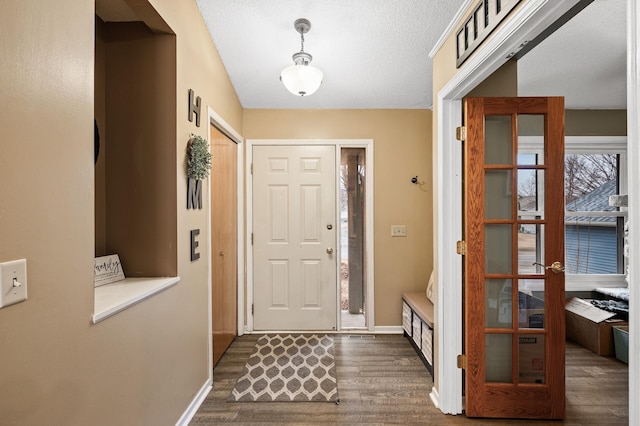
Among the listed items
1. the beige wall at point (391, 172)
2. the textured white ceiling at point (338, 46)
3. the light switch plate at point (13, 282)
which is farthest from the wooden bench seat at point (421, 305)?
the light switch plate at point (13, 282)

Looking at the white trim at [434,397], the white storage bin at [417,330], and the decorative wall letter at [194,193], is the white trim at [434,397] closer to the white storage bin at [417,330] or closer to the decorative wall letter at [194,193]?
the white storage bin at [417,330]

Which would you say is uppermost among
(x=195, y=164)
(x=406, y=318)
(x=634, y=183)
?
(x=195, y=164)

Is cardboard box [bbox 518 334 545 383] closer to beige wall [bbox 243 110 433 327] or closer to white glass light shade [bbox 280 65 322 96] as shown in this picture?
beige wall [bbox 243 110 433 327]

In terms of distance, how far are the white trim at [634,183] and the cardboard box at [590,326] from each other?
2.72 m

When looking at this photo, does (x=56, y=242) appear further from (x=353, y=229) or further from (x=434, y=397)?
(x=353, y=229)

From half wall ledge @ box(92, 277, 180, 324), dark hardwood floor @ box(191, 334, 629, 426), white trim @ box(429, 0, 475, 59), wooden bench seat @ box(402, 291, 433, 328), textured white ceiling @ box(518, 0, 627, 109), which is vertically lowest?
dark hardwood floor @ box(191, 334, 629, 426)

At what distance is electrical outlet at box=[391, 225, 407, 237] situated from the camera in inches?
136

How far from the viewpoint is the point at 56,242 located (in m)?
1.04

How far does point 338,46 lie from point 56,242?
230 cm

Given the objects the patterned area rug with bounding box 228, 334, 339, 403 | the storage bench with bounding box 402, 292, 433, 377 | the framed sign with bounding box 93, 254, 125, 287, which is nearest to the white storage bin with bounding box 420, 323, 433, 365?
the storage bench with bounding box 402, 292, 433, 377

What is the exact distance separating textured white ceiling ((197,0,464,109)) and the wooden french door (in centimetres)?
81

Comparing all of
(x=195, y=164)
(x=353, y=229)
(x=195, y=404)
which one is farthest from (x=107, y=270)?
(x=353, y=229)

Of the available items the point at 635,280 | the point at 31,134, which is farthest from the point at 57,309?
the point at 635,280

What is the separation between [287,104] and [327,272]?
1756mm
